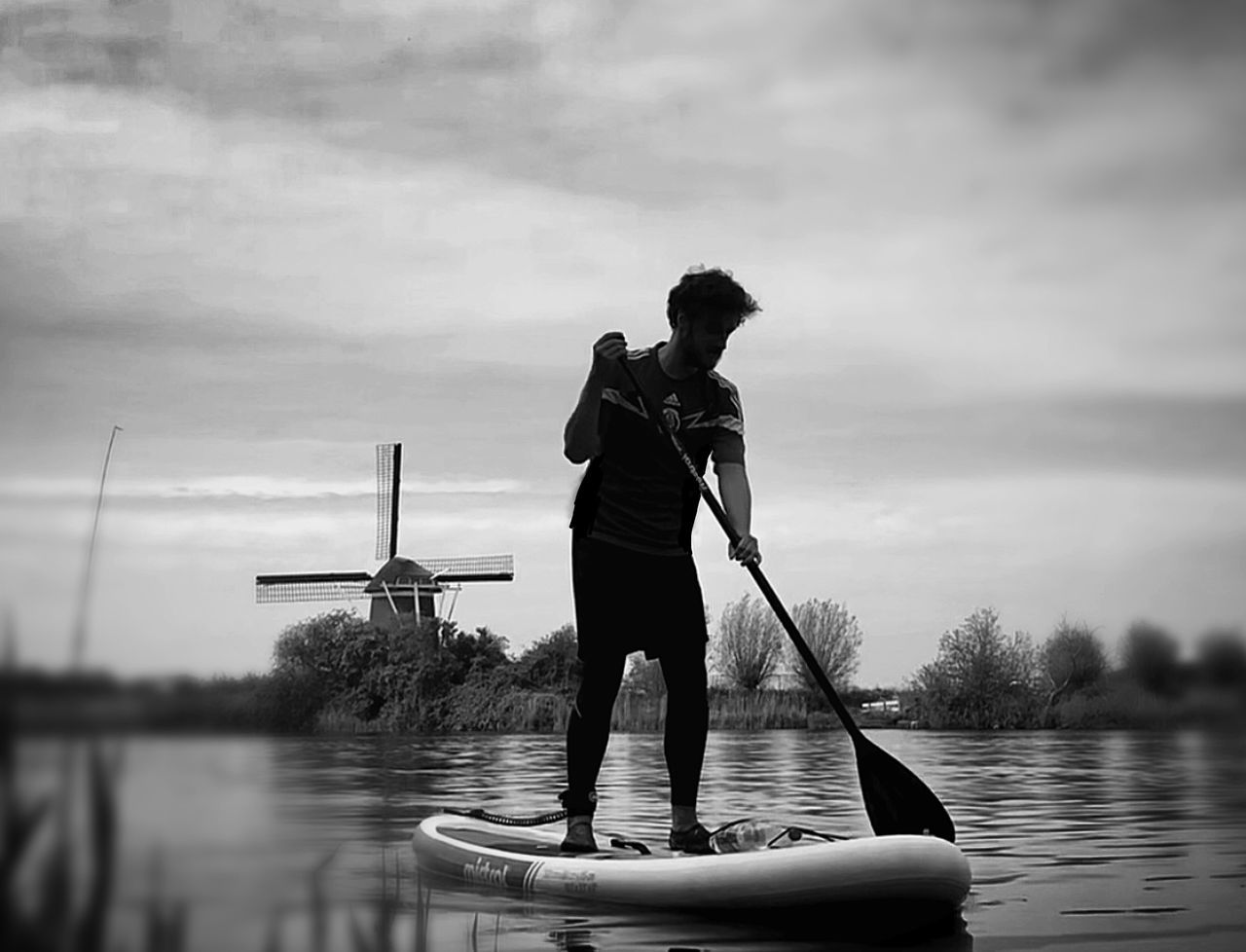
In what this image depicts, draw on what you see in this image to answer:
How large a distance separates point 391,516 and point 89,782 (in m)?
47.4

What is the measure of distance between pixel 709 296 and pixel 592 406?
61 centimetres

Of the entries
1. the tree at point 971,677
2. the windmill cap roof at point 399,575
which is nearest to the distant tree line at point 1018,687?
the tree at point 971,677

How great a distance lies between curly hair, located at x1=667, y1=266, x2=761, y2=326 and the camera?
546cm

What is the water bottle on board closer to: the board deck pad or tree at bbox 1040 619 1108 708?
the board deck pad

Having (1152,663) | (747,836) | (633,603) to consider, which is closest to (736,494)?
(633,603)

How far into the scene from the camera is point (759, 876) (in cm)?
460

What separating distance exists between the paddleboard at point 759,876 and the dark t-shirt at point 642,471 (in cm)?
120

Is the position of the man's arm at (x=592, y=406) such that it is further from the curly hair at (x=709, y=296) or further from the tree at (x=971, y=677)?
the tree at (x=971, y=677)

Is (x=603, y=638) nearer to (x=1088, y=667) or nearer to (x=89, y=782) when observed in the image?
(x=89, y=782)

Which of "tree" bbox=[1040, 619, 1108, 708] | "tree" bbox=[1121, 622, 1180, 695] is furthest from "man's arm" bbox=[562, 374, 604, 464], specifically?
"tree" bbox=[1040, 619, 1108, 708]

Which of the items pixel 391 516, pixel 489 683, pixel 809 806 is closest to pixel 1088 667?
pixel 489 683

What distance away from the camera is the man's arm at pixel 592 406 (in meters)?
5.41

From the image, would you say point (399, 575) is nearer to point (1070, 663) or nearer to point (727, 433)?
point (1070, 663)

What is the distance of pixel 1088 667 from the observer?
35.3 metres
